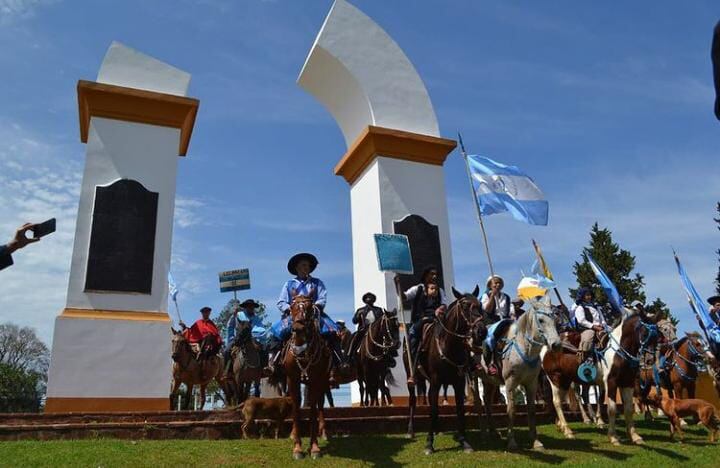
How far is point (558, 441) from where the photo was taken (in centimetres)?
917

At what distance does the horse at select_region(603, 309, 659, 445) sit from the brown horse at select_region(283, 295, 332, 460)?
184 inches

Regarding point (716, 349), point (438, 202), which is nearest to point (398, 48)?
point (438, 202)

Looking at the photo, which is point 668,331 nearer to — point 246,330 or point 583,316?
point 583,316

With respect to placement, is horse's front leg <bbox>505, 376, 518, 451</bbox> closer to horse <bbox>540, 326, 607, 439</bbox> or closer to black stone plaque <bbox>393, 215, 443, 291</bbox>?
horse <bbox>540, 326, 607, 439</bbox>

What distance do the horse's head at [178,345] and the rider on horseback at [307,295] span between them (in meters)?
5.83

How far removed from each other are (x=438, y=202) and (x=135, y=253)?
321 inches

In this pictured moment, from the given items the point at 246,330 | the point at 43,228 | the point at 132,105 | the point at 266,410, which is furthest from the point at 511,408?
the point at 132,105

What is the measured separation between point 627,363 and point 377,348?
4.70 m

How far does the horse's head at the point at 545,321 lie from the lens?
810 cm

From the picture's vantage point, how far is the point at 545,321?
835 cm

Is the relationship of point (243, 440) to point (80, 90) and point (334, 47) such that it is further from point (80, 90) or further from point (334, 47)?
point (334, 47)

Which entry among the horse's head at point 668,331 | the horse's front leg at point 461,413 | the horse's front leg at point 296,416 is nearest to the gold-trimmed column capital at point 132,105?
the horse's front leg at point 296,416

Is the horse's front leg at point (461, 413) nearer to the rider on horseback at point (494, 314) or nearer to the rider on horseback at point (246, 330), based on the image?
the rider on horseback at point (494, 314)

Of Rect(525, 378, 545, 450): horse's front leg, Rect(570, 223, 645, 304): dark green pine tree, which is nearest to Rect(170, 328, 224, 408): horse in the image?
Rect(525, 378, 545, 450): horse's front leg
